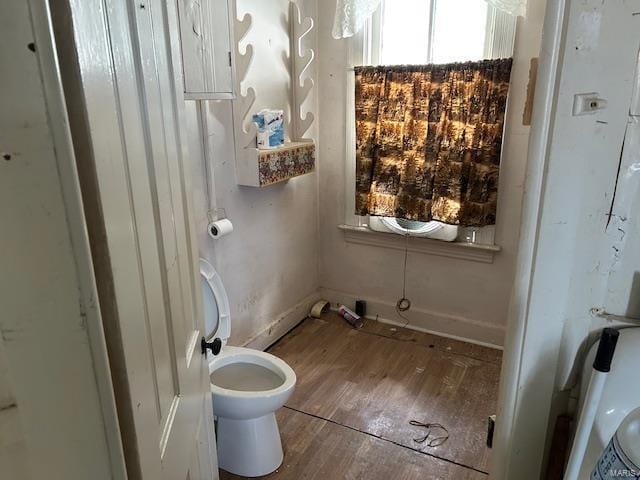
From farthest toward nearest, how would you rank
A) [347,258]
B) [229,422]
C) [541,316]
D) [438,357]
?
1. [347,258]
2. [438,357]
3. [229,422]
4. [541,316]

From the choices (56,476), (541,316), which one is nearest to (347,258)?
(541,316)

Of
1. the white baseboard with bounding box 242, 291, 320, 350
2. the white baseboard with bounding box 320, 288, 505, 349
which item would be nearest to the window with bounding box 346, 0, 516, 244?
the white baseboard with bounding box 320, 288, 505, 349

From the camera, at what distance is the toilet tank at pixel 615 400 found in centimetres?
78

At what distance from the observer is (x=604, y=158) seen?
32.0 inches

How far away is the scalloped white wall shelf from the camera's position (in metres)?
2.12

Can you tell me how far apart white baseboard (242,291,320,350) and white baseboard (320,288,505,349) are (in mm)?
182

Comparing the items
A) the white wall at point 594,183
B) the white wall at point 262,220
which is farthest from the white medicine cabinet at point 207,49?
the white wall at point 594,183

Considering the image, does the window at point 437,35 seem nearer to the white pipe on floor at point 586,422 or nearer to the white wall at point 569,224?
the white wall at point 569,224

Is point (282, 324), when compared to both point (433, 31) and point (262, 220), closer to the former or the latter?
point (262, 220)

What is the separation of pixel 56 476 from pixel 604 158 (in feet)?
3.09

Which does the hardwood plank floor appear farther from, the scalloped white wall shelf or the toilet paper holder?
the scalloped white wall shelf

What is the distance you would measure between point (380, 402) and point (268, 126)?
4.79 feet

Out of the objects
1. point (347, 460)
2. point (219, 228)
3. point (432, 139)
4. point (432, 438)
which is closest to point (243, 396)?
point (347, 460)

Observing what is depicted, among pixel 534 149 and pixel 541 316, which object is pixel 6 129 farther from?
pixel 541 316
